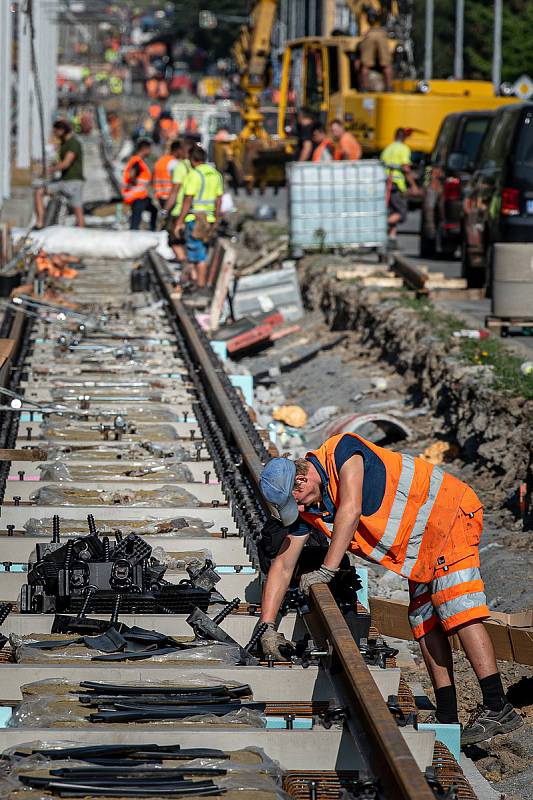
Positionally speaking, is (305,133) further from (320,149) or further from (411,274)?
(411,274)

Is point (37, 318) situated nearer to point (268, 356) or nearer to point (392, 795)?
point (268, 356)

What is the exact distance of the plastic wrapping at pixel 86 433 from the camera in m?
10.3

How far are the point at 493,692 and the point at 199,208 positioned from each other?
13.0 metres

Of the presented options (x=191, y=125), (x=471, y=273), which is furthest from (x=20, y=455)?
(x=191, y=125)

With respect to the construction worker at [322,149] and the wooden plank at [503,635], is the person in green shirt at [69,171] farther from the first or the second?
the wooden plank at [503,635]

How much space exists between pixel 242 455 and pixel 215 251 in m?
10.7

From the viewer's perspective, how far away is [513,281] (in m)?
15.0

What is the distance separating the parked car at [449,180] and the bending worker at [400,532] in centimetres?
1466

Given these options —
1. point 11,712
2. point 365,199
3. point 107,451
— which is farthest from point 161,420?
point 365,199

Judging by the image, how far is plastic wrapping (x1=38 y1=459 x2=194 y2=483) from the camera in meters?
9.15

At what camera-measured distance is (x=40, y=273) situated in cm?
2017

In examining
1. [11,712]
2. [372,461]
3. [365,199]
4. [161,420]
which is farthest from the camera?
[365,199]

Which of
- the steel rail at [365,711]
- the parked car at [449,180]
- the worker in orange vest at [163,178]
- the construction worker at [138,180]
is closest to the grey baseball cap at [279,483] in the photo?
the steel rail at [365,711]

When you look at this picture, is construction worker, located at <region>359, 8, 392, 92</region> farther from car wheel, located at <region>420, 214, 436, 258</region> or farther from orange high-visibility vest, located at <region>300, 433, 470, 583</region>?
orange high-visibility vest, located at <region>300, 433, 470, 583</region>
